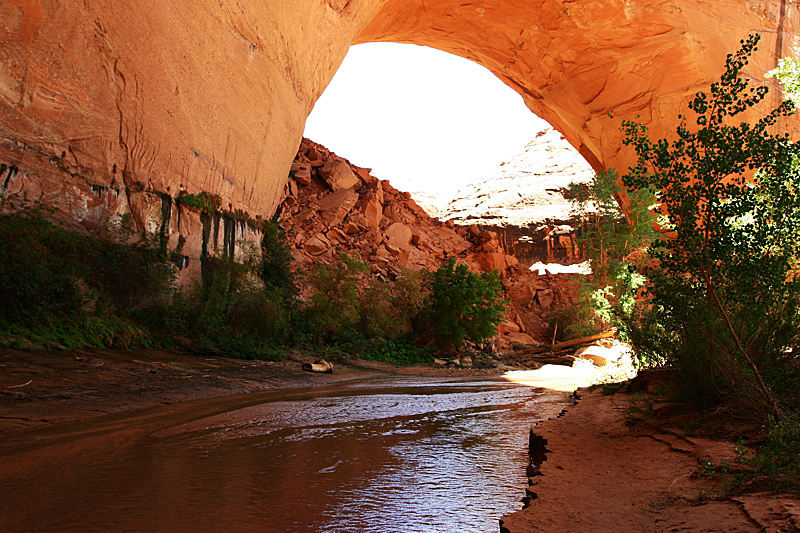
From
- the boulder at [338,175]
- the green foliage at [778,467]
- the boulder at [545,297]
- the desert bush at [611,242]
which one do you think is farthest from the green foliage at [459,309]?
the green foliage at [778,467]

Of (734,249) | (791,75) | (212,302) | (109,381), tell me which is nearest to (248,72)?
(212,302)

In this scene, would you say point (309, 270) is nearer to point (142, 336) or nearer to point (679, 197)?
point (142, 336)

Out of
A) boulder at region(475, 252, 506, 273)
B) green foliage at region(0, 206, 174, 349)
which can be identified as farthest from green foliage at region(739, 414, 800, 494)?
boulder at region(475, 252, 506, 273)

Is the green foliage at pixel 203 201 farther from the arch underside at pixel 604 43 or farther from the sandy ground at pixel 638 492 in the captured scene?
the arch underside at pixel 604 43

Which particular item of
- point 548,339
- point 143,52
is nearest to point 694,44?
point 548,339

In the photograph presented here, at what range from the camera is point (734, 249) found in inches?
178

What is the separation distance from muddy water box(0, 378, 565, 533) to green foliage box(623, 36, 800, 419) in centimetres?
198

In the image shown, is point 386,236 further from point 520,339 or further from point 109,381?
point 109,381

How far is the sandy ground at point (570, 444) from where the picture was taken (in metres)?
2.55

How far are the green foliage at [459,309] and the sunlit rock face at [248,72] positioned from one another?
7018 mm

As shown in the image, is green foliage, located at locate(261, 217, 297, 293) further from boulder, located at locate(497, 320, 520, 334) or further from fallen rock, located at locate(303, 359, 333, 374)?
boulder, located at locate(497, 320, 520, 334)

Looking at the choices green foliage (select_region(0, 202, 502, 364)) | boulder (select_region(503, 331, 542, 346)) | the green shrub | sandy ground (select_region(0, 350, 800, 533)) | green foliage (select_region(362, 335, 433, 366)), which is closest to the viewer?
sandy ground (select_region(0, 350, 800, 533))

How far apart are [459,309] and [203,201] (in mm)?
10042

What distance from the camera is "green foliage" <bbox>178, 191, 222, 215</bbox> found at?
1212cm
